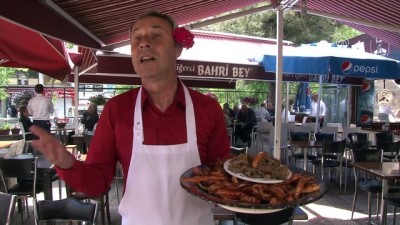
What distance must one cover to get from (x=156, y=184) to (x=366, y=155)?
4676mm

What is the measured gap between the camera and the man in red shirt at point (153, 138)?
1.77 m

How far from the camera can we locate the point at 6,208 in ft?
9.48

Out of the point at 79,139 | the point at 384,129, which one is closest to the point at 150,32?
the point at 79,139

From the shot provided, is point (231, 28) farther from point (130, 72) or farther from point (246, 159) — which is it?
point (246, 159)

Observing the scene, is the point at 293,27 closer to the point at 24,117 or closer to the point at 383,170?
the point at 24,117

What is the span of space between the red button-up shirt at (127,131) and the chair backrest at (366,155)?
427 centimetres

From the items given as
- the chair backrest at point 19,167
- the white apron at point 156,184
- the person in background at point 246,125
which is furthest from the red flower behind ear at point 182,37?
the person in background at point 246,125

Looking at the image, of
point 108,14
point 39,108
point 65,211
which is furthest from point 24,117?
point 65,211

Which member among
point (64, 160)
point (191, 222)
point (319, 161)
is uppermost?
point (64, 160)

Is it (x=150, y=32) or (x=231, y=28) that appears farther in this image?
(x=231, y=28)

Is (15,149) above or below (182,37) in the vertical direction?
below

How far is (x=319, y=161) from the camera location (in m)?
7.63

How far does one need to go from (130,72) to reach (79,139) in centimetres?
174

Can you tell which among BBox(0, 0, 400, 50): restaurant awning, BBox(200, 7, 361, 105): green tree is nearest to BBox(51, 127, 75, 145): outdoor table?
BBox(0, 0, 400, 50): restaurant awning
